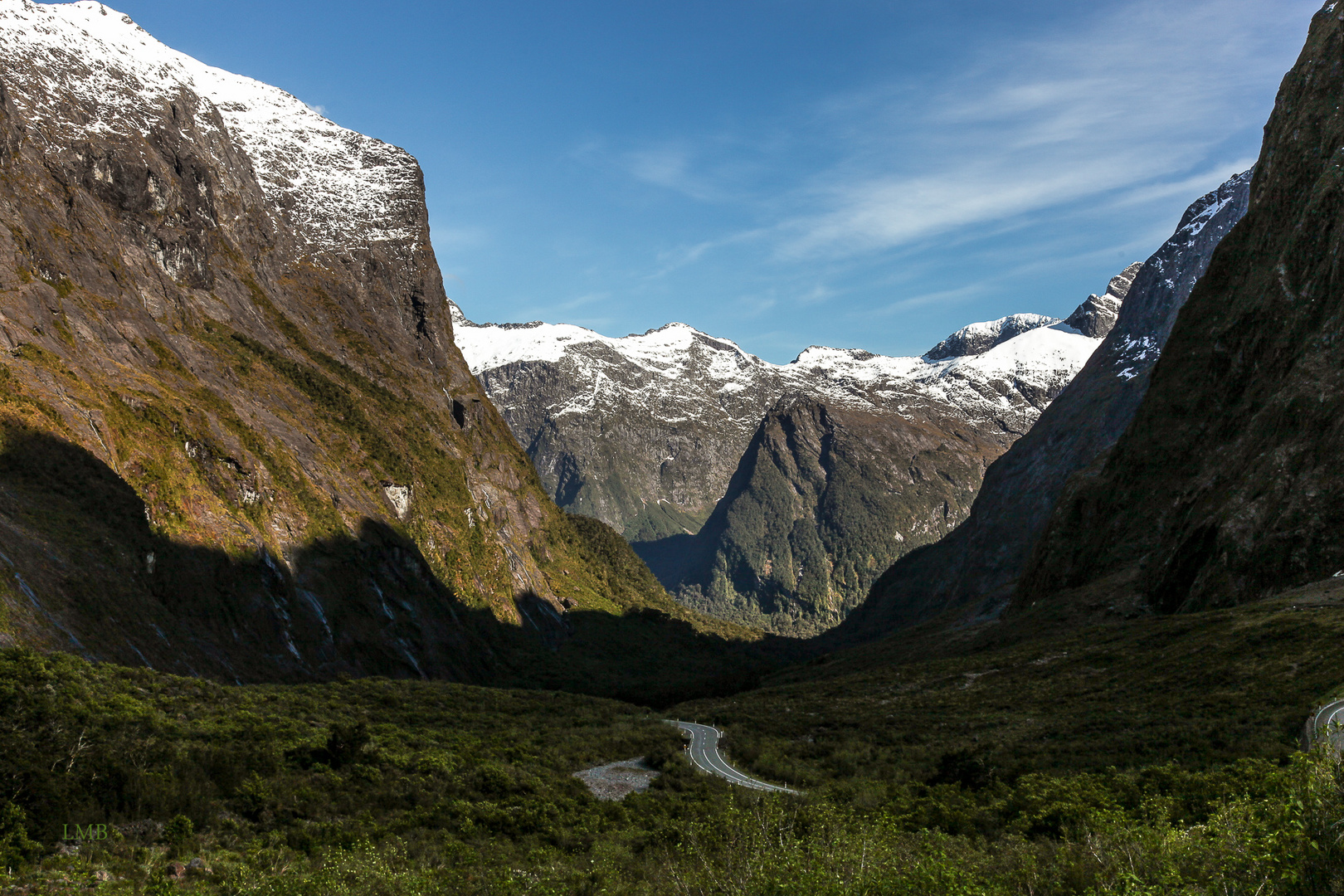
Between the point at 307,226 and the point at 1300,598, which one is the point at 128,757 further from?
the point at 307,226

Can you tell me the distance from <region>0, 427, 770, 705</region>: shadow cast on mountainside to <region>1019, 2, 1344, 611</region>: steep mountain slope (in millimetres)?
63048

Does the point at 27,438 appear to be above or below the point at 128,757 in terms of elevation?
above

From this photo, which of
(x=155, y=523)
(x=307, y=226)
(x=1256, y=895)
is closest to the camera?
(x=1256, y=895)

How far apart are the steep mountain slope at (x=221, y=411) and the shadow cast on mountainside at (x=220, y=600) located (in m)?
0.27

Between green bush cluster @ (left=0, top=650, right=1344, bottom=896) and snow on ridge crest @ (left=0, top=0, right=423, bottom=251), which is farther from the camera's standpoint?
snow on ridge crest @ (left=0, top=0, right=423, bottom=251)

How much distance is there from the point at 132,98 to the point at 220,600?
352 ft

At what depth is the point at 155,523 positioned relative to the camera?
69.2 m

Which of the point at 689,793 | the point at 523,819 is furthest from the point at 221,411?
the point at 523,819

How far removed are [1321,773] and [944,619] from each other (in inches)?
6278

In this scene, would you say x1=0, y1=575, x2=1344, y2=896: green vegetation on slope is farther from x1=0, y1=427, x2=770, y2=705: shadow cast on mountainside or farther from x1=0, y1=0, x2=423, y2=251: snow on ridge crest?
x1=0, y1=0, x2=423, y2=251: snow on ridge crest

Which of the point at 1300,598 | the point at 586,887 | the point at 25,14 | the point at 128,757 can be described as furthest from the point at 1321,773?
the point at 25,14

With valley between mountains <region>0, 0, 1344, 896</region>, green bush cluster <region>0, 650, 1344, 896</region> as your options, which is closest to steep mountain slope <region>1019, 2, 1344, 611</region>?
valley between mountains <region>0, 0, 1344, 896</region>

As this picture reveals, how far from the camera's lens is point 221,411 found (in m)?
94.5

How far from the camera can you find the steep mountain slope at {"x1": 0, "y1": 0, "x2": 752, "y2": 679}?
6188 cm
